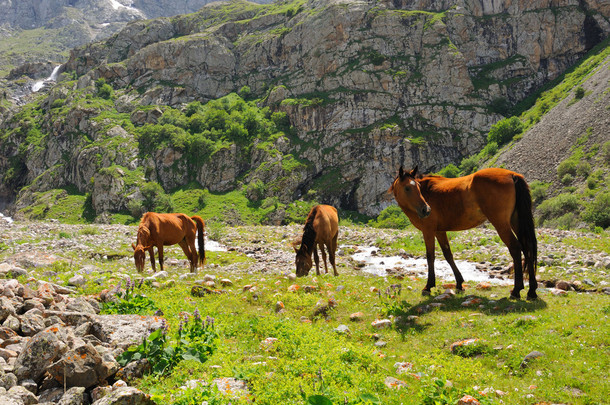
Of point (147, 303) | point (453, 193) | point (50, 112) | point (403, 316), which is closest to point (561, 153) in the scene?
point (453, 193)

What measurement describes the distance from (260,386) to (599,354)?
5.56 meters

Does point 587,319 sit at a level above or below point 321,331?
above

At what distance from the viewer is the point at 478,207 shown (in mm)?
9703

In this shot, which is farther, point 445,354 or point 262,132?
point 262,132

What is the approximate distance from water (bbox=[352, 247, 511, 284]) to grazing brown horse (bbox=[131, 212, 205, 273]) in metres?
9.93

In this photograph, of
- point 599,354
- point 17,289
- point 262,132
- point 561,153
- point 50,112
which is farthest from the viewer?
point 50,112

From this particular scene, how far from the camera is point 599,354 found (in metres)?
5.43

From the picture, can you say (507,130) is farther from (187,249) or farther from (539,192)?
(187,249)

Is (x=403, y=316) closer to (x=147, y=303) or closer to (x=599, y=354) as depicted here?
(x=599, y=354)

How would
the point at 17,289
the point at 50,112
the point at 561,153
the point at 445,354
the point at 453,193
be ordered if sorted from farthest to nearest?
the point at 50,112 < the point at 561,153 < the point at 453,193 < the point at 17,289 < the point at 445,354

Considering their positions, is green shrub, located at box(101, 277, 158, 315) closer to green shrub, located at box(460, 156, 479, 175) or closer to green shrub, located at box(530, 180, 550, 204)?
green shrub, located at box(530, 180, 550, 204)

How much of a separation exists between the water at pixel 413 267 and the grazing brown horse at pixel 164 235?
9.93 m

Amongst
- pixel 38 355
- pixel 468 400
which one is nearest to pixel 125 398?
pixel 38 355

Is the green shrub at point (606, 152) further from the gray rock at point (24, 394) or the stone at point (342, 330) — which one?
the gray rock at point (24, 394)
